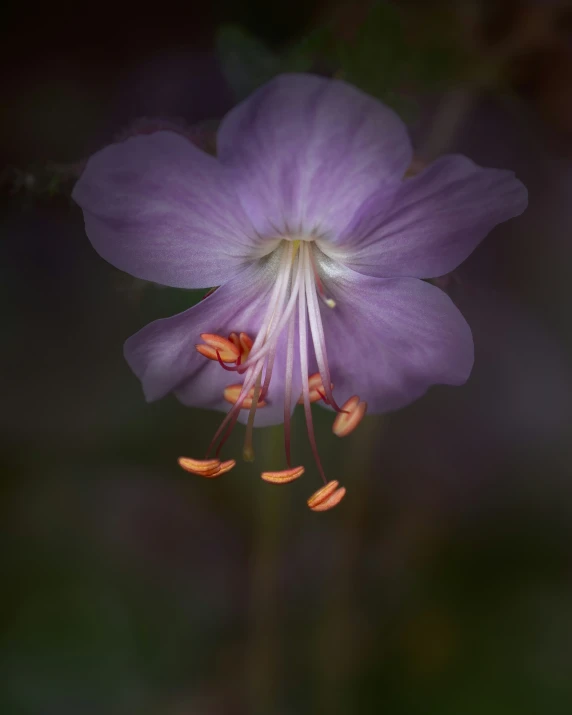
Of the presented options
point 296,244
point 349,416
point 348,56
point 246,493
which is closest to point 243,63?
point 348,56

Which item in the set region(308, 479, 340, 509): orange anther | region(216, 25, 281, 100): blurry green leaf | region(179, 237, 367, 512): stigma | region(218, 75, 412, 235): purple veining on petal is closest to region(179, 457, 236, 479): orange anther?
region(179, 237, 367, 512): stigma

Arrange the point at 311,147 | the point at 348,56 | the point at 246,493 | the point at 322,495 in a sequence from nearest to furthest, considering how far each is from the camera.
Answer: the point at 311,147
the point at 348,56
the point at 322,495
the point at 246,493

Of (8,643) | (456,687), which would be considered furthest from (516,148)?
(8,643)

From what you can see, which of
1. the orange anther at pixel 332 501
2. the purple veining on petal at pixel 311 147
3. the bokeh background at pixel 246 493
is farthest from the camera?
the bokeh background at pixel 246 493

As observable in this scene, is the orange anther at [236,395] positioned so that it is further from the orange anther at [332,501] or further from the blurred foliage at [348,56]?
the blurred foliage at [348,56]

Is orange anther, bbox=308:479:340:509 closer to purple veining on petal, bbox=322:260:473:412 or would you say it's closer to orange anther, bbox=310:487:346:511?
orange anther, bbox=310:487:346:511

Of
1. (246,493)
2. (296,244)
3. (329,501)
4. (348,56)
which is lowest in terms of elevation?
(246,493)

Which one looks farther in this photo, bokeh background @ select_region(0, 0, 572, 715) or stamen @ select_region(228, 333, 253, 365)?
bokeh background @ select_region(0, 0, 572, 715)

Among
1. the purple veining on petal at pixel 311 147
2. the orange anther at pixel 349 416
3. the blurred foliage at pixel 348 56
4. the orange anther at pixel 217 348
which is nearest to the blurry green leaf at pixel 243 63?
the blurred foliage at pixel 348 56

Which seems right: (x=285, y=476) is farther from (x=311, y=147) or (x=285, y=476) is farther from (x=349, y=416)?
(x=311, y=147)
